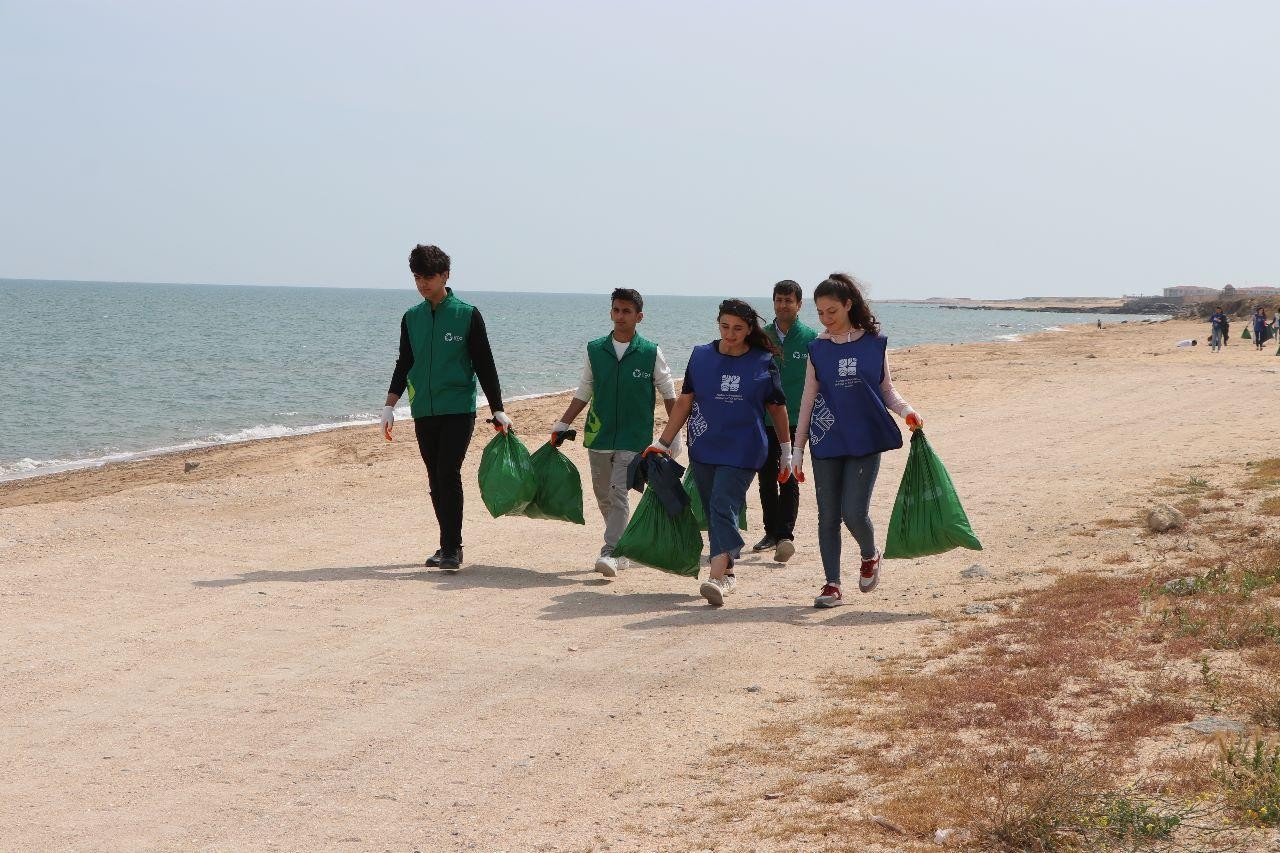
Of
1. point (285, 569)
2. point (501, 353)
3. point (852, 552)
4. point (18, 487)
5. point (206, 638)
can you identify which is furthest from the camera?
point (501, 353)

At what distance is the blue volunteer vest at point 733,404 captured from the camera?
7039mm

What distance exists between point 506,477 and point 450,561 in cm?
67

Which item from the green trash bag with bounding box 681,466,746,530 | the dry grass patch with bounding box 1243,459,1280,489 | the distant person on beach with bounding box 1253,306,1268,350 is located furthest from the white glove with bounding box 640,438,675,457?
the distant person on beach with bounding box 1253,306,1268,350

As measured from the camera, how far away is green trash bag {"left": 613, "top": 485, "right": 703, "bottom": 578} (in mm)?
7379

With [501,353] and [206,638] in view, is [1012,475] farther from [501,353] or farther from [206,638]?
[501,353]

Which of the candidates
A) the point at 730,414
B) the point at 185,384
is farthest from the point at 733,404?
the point at 185,384

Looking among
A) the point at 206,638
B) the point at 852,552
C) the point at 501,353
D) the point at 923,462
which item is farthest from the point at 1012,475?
the point at 501,353

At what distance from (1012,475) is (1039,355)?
24275 mm

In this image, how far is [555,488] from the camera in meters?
8.49

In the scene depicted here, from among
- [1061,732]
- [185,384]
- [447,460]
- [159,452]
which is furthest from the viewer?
[185,384]

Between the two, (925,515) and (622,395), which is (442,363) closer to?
(622,395)

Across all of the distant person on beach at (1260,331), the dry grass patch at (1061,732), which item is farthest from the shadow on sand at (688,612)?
the distant person on beach at (1260,331)

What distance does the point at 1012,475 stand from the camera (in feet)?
38.4

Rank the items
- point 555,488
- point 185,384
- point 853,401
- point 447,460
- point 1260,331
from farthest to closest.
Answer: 1. point 1260,331
2. point 185,384
3. point 555,488
4. point 447,460
5. point 853,401
